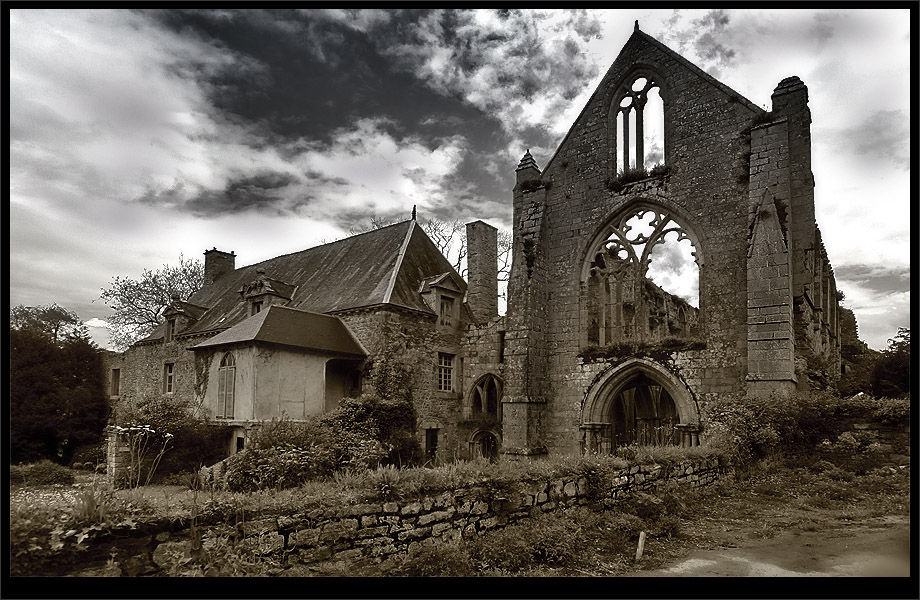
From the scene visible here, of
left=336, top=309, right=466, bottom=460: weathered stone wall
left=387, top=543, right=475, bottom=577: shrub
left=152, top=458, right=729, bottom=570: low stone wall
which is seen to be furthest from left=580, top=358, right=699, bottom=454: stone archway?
left=387, top=543, right=475, bottom=577: shrub

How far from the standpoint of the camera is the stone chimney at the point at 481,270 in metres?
22.5

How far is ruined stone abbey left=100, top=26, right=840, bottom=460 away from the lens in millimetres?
14828

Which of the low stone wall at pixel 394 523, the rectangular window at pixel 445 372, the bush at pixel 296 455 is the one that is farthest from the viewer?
the rectangular window at pixel 445 372

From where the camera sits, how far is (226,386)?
18.4 meters

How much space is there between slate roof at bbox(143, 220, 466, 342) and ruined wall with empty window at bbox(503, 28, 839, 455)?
4976mm

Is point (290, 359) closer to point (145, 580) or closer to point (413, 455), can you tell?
point (413, 455)

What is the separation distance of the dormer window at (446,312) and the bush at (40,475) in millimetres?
12082

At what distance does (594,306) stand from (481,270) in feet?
18.1

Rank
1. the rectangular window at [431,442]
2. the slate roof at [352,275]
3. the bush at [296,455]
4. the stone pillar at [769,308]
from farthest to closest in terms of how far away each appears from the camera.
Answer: the slate roof at [352,275], the rectangular window at [431,442], the bush at [296,455], the stone pillar at [769,308]

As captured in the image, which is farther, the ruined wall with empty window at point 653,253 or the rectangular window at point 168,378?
the rectangular window at point 168,378

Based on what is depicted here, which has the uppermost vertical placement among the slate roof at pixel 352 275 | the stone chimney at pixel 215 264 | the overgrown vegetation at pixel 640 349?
the stone chimney at pixel 215 264

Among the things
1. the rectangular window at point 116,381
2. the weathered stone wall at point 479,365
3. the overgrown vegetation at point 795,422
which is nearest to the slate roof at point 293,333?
the weathered stone wall at point 479,365

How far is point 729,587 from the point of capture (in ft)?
17.1

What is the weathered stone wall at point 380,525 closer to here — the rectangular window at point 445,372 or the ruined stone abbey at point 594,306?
the ruined stone abbey at point 594,306
